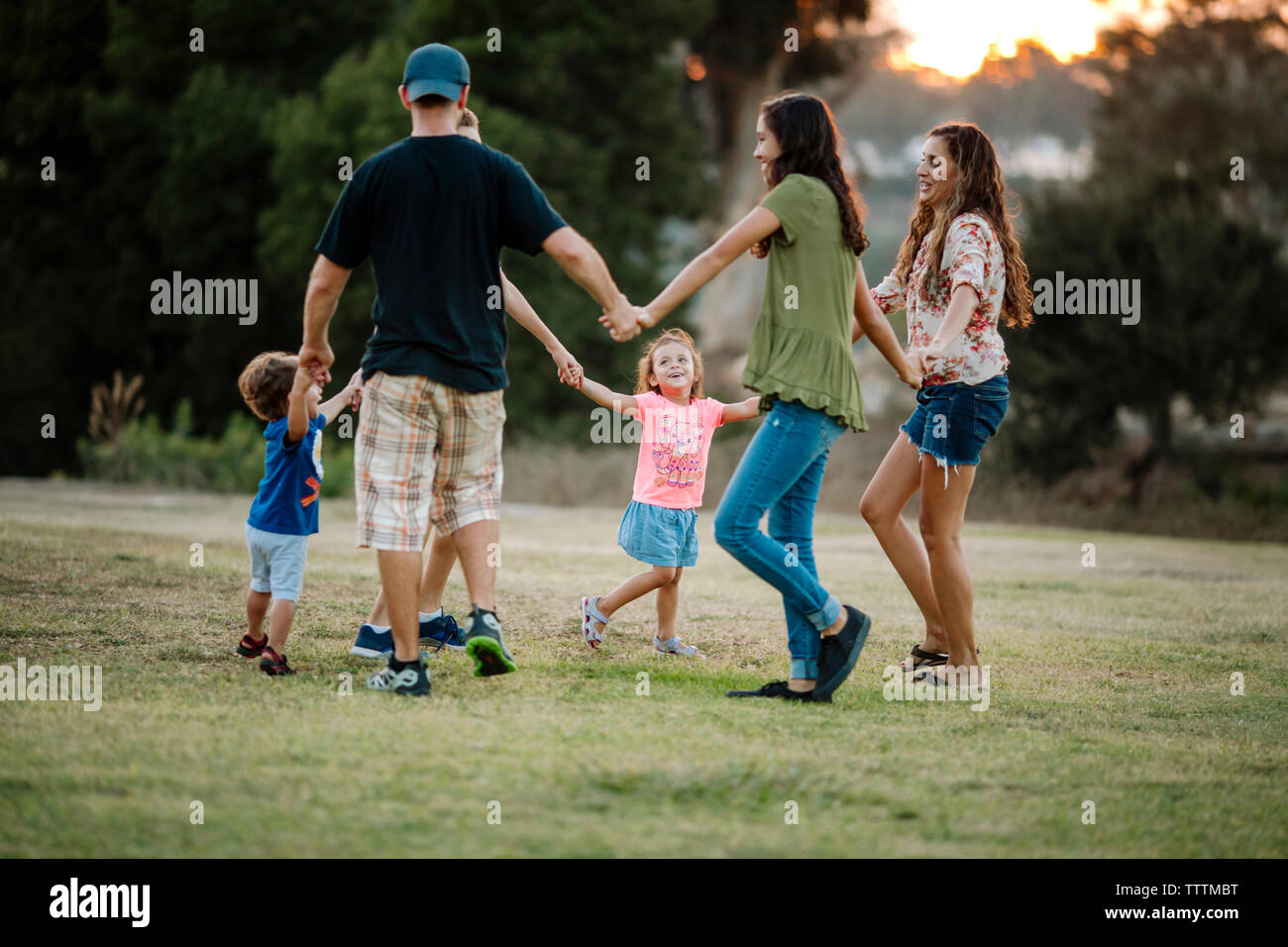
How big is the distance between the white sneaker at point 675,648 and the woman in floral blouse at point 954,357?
1.06 metres

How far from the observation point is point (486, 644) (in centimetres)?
451

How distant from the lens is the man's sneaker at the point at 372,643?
5.30m

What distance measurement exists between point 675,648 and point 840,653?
1.30 m

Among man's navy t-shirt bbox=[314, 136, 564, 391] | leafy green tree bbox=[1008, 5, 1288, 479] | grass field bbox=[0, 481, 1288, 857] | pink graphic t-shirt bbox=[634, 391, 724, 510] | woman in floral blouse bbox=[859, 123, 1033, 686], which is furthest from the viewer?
leafy green tree bbox=[1008, 5, 1288, 479]

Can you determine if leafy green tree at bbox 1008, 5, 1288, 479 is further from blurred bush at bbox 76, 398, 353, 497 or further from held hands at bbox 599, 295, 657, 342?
held hands at bbox 599, 295, 657, 342

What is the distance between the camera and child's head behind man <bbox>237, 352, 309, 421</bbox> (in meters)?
5.27

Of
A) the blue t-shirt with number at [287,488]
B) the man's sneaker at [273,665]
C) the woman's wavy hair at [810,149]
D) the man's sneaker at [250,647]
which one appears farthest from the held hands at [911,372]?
the man's sneaker at [250,647]

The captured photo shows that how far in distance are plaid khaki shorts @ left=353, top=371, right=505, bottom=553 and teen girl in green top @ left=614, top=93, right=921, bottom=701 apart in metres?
0.79

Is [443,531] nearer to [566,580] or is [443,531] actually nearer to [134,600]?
[134,600]

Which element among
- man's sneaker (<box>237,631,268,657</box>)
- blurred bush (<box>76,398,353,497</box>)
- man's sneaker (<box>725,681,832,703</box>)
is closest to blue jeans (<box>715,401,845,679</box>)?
man's sneaker (<box>725,681,832,703</box>)

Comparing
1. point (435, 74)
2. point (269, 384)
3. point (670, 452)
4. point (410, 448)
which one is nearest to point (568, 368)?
point (670, 452)

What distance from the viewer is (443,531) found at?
4.89 metres

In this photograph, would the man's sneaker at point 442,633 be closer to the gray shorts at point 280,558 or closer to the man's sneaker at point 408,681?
the gray shorts at point 280,558
